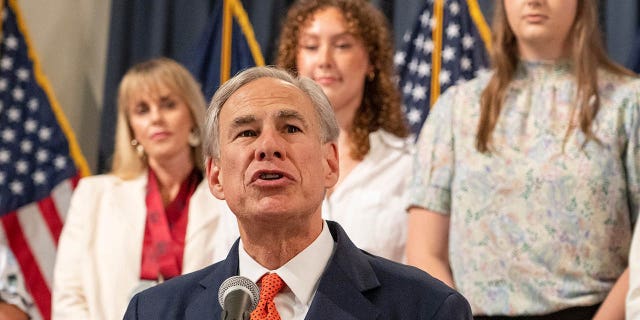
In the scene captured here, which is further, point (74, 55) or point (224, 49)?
point (74, 55)

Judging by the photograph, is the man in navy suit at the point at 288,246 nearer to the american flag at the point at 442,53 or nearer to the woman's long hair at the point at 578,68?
the woman's long hair at the point at 578,68

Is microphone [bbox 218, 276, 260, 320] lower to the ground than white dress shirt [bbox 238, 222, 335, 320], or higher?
higher

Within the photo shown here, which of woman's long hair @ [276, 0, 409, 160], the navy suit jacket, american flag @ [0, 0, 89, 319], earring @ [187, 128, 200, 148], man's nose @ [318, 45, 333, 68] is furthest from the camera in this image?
american flag @ [0, 0, 89, 319]

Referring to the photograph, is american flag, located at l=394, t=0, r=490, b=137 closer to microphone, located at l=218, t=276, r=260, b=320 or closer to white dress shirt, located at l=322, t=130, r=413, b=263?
white dress shirt, located at l=322, t=130, r=413, b=263

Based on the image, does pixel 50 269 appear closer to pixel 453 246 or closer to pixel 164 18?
pixel 164 18

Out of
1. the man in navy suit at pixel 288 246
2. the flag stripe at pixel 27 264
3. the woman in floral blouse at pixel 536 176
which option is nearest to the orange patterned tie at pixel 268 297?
the man in navy suit at pixel 288 246

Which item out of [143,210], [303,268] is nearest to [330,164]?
[303,268]

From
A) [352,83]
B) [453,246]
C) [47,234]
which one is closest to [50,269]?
[47,234]

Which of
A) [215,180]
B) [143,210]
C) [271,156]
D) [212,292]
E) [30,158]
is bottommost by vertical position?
[30,158]

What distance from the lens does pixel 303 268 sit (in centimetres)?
206

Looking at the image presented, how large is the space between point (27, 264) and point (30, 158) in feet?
1.70

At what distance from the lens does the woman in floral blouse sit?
9.09 feet

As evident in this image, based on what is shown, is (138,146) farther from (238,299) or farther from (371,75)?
(238,299)

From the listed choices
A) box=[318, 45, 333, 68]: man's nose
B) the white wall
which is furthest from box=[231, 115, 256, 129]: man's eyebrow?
the white wall
